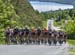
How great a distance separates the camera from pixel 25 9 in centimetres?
8794

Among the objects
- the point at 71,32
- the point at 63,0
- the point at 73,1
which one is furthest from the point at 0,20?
the point at 63,0

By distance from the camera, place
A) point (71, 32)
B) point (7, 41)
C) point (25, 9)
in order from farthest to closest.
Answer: point (25, 9)
point (71, 32)
point (7, 41)

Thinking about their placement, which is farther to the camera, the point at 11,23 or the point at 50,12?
the point at 50,12

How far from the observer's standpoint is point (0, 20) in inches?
1815

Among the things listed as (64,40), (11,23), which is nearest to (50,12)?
(11,23)

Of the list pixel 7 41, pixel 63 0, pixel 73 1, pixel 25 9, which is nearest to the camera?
pixel 7 41

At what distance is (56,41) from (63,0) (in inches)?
5853

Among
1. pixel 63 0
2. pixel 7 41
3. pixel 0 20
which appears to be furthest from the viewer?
pixel 63 0

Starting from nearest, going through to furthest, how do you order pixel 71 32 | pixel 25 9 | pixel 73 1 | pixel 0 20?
1. pixel 0 20
2. pixel 71 32
3. pixel 25 9
4. pixel 73 1

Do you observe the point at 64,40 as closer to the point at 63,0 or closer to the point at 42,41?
the point at 42,41

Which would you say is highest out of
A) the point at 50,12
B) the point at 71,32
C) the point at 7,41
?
the point at 7,41

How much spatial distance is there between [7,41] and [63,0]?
150 m

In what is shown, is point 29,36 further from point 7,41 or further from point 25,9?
point 25,9

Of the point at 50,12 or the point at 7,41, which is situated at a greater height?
the point at 7,41
